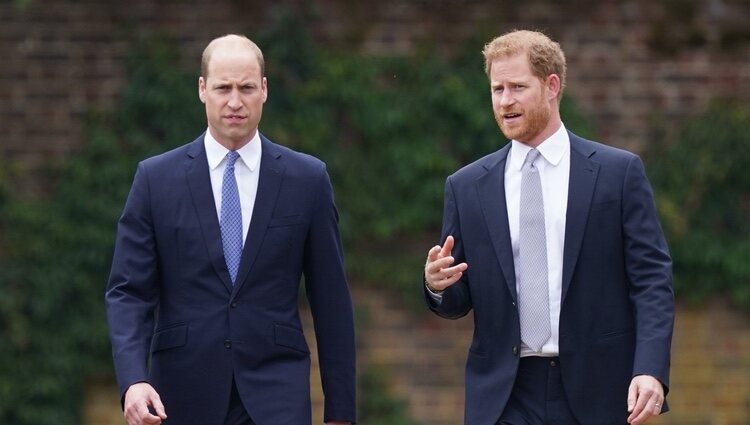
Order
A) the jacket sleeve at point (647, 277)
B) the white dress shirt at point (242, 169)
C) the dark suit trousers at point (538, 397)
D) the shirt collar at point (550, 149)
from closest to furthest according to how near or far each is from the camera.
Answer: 1. the jacket sleeve at point (647, 277)
2. the dark suit trousers at point (538, 397)
3. the shirt collar at point (550, 149)
4. the white dress shirt at point (242, 169)

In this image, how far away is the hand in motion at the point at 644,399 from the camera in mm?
5254

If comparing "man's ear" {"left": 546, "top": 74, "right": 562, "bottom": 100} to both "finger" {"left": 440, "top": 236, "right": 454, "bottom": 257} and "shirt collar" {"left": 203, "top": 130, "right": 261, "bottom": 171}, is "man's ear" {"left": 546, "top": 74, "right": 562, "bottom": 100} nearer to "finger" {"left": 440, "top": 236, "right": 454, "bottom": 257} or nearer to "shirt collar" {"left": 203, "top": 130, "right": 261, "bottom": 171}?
"finger" {"left": 440, "top": 236, "right": 454, "bottom": 257}

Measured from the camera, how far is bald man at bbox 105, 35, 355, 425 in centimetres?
563

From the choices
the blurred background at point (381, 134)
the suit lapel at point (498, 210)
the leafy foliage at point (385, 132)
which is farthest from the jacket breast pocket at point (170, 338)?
the leafy foliage at point (385, 132)

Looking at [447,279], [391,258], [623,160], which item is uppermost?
[623,160]

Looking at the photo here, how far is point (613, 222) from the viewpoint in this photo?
18.3 feet

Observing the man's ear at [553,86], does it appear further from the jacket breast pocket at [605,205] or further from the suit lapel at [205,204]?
the suit lapel at [205,204]

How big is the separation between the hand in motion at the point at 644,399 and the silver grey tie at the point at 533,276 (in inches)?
15.2

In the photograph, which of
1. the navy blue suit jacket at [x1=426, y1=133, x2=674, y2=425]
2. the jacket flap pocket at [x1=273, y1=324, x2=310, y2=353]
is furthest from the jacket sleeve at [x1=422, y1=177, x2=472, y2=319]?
the jacket flap pocket at [x1=273, y1=324, x2=310, y2=353]

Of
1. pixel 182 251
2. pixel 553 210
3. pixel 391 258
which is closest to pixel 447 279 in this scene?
pixel 553 210

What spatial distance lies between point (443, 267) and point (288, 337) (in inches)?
27.6

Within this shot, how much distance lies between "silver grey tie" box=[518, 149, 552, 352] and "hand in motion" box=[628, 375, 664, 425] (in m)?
0.38

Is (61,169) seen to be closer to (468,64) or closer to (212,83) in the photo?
(468,64)

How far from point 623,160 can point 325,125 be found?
425 centimetres
